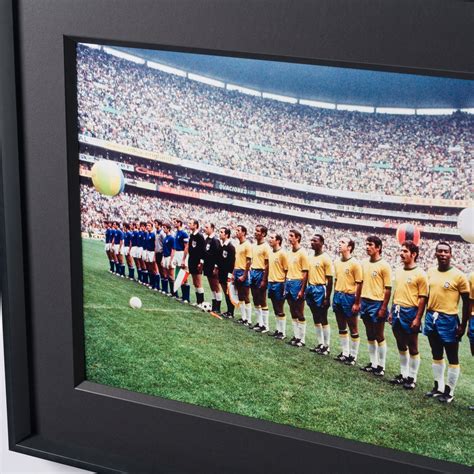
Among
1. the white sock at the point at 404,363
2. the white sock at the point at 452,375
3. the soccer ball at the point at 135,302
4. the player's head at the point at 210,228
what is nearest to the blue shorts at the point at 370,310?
the white sock at the point at 404,363

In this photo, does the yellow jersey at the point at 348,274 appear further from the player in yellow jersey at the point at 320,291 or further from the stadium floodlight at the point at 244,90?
the stadium floodlight at the point at 244,90

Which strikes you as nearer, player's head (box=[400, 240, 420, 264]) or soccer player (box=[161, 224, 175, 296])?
player's head (box=[400, 240, 420, 264])

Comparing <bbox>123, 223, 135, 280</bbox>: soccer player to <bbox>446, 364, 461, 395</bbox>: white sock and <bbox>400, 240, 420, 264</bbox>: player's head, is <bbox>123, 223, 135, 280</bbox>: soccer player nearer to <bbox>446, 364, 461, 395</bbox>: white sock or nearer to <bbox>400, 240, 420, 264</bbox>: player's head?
<bbox>400, 240, 420, 264</bbox>: player's head

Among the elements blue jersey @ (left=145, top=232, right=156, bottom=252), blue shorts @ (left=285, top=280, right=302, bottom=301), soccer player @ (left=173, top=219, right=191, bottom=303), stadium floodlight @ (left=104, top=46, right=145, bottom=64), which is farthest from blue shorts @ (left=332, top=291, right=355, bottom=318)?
stadium floodlight @ (left=104, top=46, right=145, bottom=64)

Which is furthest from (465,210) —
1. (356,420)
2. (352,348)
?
(356,420)

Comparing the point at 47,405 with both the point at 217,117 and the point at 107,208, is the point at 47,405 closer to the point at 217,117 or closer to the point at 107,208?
the point at 107,208

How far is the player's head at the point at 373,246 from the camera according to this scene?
80.1 inches

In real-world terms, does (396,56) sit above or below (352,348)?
above

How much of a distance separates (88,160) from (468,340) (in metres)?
1.13

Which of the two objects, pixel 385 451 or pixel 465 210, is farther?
pixel 385 451

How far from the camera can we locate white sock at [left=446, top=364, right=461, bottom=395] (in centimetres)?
198

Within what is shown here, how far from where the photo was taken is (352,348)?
212 cm

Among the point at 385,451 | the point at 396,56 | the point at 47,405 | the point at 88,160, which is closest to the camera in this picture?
the point at 396,56

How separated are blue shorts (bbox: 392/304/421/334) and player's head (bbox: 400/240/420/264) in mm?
124
